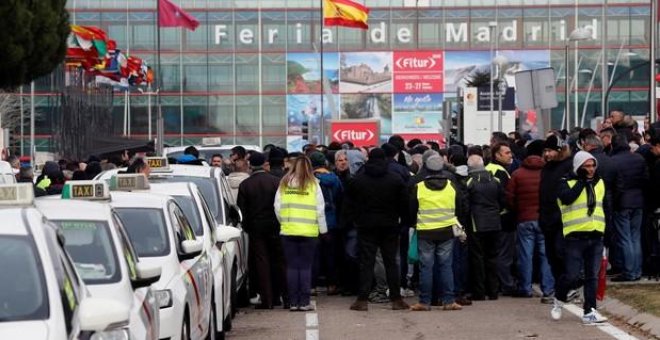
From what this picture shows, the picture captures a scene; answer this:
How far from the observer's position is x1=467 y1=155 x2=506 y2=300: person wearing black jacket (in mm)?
18703

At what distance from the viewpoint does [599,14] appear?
86250 mm

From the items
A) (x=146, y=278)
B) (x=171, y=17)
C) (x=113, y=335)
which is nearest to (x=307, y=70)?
(x=171, y=17)

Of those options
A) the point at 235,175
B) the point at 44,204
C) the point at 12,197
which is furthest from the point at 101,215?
the point at 235,175

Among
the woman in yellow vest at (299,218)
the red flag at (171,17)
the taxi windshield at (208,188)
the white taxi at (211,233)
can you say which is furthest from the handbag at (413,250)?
the red flag at (171,17)

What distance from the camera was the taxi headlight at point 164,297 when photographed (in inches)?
429

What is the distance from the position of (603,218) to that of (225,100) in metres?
73.4

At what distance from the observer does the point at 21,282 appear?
7.33 metres

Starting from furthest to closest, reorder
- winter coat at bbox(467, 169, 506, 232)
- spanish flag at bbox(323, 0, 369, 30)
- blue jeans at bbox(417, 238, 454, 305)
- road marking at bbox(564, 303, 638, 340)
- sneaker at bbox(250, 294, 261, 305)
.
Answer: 1. spanish flag at bbox(323, 0, 369, 30)
2. sneaker at bbox(250, 294, 261, 305)
3. winter coat at bbox(467, 169, 506, 232)
4. blue jeans at bbox(417, 238, 454, 305)
5. road marking at bbox(564, 303, 638, 340)

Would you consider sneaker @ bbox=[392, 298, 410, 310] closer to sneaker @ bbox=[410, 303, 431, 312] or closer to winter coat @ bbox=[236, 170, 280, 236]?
sneaker @ bbox=[410, 303, 431, 312]

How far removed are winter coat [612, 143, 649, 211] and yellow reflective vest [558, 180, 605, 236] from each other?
337 centimetres

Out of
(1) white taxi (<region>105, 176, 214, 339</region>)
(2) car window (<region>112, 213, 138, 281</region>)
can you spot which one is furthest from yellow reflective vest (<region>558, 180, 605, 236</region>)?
(2) car window (<region>112, 213, 138, 281</region>)

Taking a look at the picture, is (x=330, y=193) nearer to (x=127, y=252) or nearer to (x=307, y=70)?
(x=127, y=252)

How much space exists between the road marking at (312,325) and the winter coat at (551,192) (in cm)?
264

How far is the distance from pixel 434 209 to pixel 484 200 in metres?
1.29
